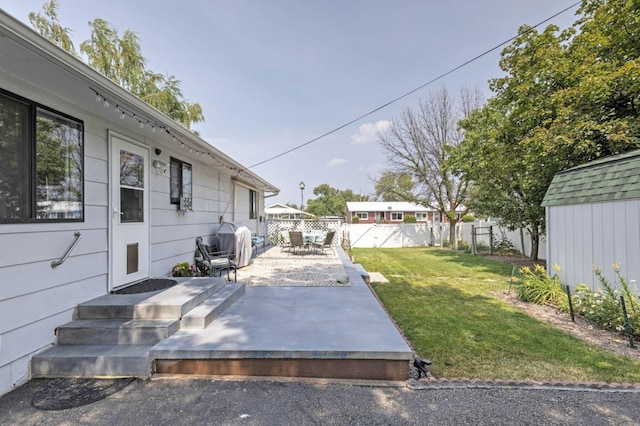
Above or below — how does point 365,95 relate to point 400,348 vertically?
above

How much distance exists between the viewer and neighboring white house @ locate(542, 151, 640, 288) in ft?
13.9

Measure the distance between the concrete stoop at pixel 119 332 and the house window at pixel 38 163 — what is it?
1.08 m

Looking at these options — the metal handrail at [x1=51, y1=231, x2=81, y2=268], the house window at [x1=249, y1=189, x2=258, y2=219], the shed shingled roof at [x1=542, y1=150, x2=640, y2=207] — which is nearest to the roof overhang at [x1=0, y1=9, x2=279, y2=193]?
the metal handrail at [x1=51, y1=231, x2=81, y2=268]

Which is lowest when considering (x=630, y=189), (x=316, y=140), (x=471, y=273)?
(x=471, y=273)

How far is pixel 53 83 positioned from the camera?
2795 millimetres

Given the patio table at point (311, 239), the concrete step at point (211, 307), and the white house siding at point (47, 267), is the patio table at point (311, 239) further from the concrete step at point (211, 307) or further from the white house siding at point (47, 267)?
the white house siding at point (47, 267)

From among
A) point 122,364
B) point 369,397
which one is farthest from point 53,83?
point 369,397

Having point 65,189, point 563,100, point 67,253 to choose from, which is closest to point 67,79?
point 65,189

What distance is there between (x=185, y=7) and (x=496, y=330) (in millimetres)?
9382

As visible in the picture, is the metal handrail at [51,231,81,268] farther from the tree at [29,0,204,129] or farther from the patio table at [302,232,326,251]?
the tree at [29,0,204,129]

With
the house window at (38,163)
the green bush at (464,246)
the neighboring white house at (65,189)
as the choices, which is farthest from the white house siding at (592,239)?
the green bush at (464,246)

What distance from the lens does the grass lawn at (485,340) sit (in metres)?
2.97

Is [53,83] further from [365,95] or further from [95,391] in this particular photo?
[365,95]

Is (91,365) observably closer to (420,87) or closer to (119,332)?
(119,332)
